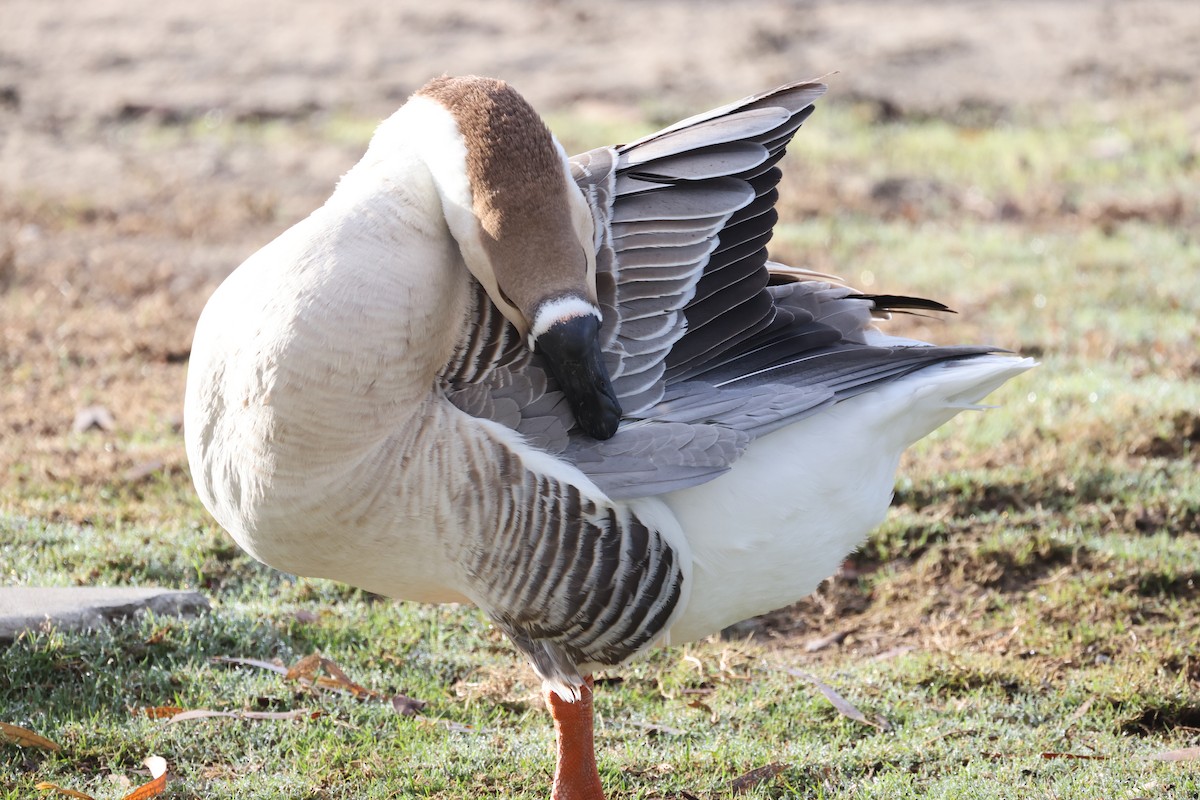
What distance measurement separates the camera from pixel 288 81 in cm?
1068

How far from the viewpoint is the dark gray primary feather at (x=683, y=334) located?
10.2 feet

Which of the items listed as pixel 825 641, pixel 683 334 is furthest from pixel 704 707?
pixel 683 334

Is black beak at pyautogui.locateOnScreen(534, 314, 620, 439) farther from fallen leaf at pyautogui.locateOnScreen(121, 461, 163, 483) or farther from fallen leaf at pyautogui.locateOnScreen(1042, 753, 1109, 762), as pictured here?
fallen leaf at pyautogui.locateOnScreen(121, 461, 163, 483)

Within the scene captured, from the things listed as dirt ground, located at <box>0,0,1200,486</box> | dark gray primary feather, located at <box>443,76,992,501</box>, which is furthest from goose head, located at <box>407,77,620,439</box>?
dirt ground, located at <box>0,0,1200,486</box>

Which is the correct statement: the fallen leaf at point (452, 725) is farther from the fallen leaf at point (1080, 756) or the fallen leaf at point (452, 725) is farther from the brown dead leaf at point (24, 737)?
the fallen leaf at point (1080, 756)

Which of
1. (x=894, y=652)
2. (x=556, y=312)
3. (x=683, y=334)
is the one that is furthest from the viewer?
(x=894, y=652)

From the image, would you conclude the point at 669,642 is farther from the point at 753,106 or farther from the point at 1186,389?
Result: the point at 1186,389

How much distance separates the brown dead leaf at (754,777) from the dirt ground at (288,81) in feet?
13.3

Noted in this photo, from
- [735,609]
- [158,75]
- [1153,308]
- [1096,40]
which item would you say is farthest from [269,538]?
[1096,40]

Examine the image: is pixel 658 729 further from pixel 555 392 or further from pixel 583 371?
pixel 583 371

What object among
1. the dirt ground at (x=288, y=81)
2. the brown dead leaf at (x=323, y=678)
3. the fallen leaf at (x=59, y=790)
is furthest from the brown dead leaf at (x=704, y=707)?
the dirt ground at (x=288, y=81)

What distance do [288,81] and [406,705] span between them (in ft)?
25.7

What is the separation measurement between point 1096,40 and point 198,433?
10.1 metres

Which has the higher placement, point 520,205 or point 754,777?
point 520,205
